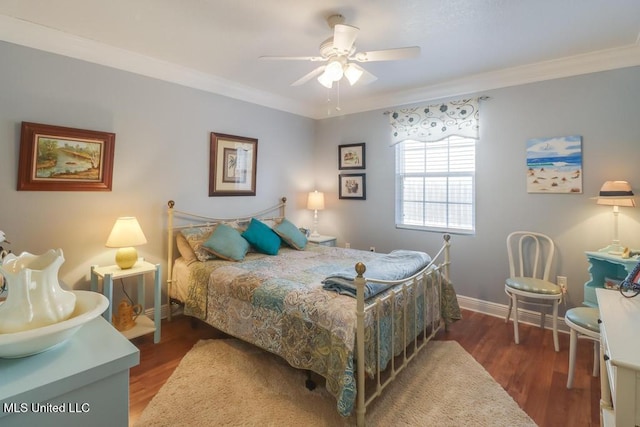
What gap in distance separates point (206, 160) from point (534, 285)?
3.57m

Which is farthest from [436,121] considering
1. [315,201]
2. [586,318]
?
[586,318]

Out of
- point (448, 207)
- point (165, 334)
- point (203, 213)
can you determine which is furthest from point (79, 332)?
point (448, 207)

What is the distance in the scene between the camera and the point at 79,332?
0.94 meters

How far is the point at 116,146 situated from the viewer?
2898 millimetres

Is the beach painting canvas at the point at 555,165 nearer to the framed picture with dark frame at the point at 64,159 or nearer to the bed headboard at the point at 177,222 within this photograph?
the bed headboard at the point at 177,222

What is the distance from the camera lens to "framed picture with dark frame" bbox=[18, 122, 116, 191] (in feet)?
8.00

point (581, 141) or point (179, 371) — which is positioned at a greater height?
point (581, 141)

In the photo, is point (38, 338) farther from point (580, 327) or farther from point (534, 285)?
Result: point (534, 285)

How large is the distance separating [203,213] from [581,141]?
12.8 feet

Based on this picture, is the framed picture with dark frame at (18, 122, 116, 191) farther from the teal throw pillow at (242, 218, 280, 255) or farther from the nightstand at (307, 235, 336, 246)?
the nightstand at (307, 235, 336, 246)

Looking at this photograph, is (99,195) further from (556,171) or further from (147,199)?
(556,171)

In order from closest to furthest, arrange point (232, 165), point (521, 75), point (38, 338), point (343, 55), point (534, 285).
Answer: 1. point (38, 338)
2. point (343, 55)
3. point (534, 285)
4. point (521, 75)
5. point (232, 165)

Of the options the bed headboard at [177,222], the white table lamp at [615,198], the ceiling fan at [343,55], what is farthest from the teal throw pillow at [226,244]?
the white table lamp at [615,198]

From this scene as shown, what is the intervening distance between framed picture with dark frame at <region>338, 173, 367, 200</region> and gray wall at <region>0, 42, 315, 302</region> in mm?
1241
